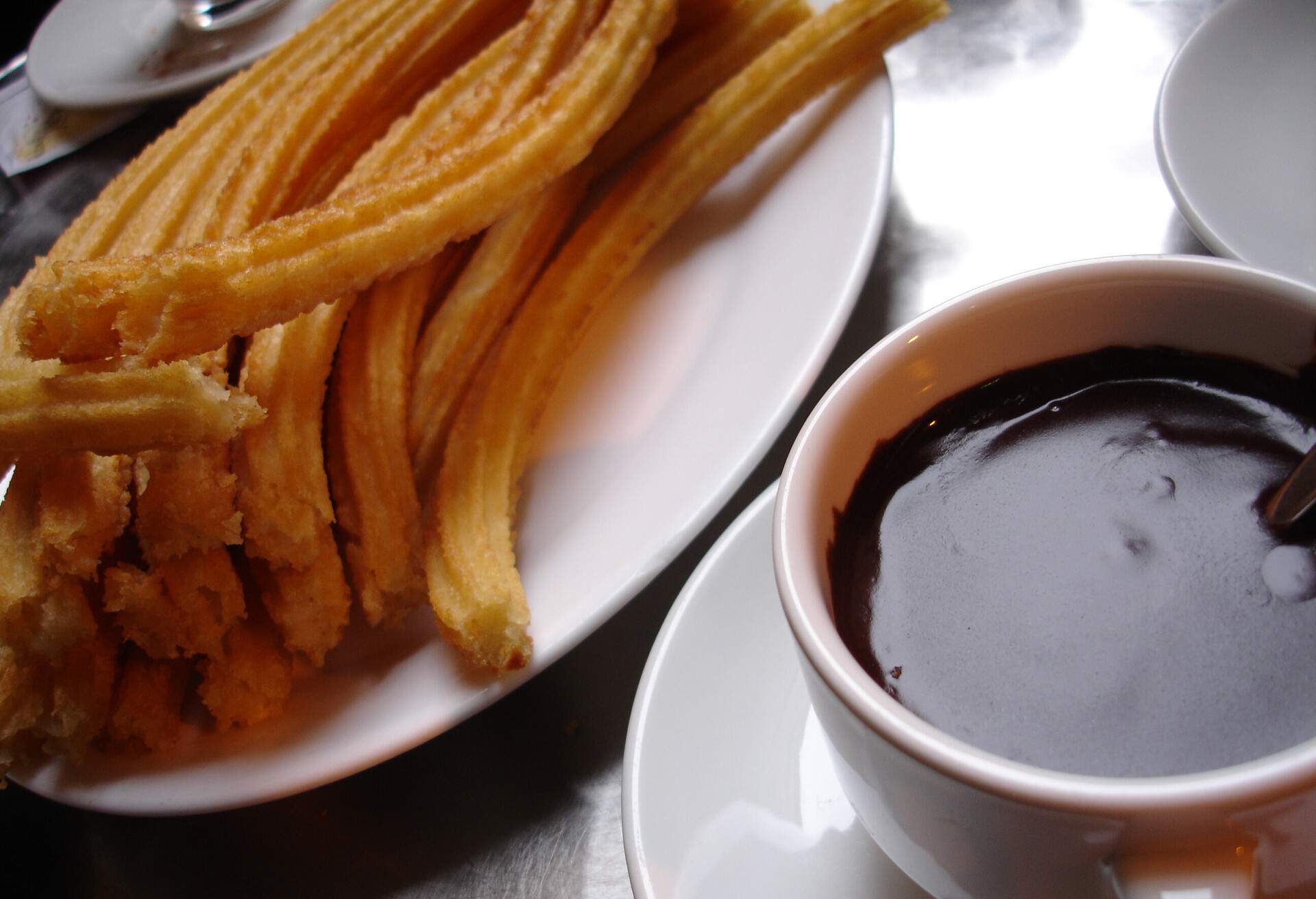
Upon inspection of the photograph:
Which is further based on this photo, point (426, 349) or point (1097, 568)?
point (426, 349)

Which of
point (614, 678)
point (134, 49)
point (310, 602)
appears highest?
point (134, 49)

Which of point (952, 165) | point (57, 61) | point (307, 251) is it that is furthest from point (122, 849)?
point (57, 61)

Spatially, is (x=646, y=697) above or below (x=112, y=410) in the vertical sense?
below

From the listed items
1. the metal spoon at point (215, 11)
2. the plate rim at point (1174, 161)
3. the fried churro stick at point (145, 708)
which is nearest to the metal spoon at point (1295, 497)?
the plate rim at point (1174, 161)

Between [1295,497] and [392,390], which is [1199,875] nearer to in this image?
[1295,497]

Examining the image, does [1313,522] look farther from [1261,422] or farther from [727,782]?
[727,782]

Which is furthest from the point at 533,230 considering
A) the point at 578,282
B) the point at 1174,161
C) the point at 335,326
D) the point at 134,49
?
the point at 134,49
